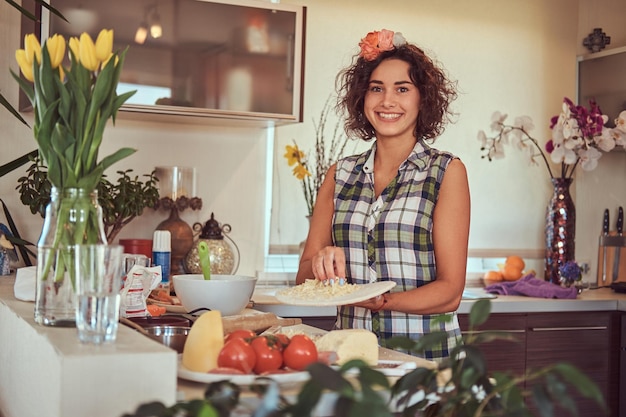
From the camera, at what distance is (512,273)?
394 cm

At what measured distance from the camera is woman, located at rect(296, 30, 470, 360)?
2.18m

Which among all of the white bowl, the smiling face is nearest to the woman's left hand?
the white bowl

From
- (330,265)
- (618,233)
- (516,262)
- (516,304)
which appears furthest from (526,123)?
(330,265)

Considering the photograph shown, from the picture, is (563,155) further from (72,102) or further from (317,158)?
(72,102)

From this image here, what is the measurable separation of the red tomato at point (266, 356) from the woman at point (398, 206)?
733 mm

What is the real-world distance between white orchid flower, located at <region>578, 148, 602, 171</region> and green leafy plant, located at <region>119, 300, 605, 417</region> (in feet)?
9.25

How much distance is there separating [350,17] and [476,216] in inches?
43.8

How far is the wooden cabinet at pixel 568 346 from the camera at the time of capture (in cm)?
339

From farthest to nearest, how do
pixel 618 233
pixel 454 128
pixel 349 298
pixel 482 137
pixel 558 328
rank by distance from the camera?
pixel 618 233
pixel 454 128
pixel 482 137
pixel 558 328
pixel 349 298

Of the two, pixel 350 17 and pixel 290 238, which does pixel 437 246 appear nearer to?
pixel 290 238

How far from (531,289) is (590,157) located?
0.68m

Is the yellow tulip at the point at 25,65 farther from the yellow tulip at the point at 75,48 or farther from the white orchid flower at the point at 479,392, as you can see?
the white orchid flower at the point at 479,392

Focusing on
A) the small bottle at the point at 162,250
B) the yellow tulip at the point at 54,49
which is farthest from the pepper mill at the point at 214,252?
the yellow tulip at the point at 54,49

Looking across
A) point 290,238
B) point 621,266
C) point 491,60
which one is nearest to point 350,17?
point 491,60
